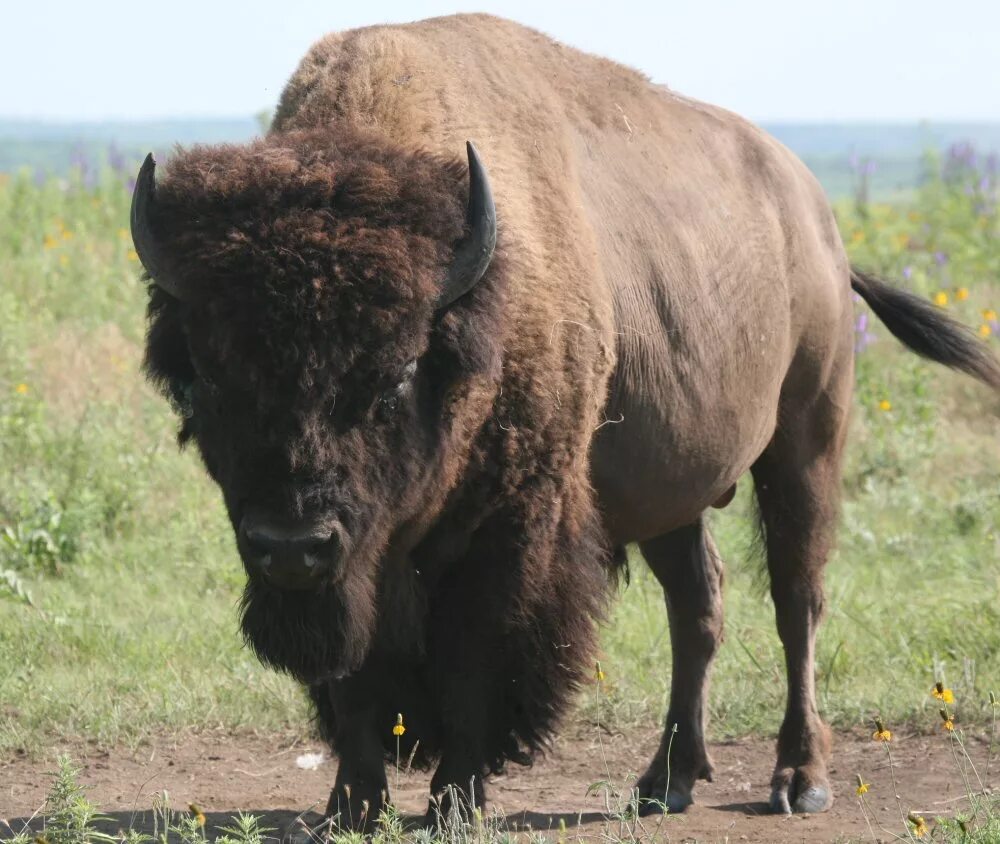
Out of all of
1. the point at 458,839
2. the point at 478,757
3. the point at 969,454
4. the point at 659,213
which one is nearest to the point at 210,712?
the point at 478,757

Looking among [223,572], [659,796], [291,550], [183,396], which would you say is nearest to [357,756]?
[291,550]

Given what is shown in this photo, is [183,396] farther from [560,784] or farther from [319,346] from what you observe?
[560,784]

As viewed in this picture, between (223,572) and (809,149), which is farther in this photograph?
(809,149)

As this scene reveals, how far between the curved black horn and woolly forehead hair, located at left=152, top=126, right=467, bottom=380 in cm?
4

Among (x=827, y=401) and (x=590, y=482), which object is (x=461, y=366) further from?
(x=827, y=401)

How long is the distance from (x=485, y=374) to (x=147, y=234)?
877mm

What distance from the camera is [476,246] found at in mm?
3582

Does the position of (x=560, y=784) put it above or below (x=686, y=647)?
below

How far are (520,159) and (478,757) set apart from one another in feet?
5.45

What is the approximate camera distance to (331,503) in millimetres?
3406

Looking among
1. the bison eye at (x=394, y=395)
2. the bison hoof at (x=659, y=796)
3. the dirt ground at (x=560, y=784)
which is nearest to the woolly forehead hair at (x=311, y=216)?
the bison eye at (x=394, y=395)

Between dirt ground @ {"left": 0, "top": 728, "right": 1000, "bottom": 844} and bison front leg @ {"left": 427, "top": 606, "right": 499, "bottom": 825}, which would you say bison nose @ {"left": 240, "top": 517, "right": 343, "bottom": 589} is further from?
dirt ground @ {"left": 0, "top": 728, "right": 1000, "bottom": 844}

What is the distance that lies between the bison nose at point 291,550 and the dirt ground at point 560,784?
130 centimetres

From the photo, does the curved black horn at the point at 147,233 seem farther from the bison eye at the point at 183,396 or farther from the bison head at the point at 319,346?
the bison eye at the point at 183,396
